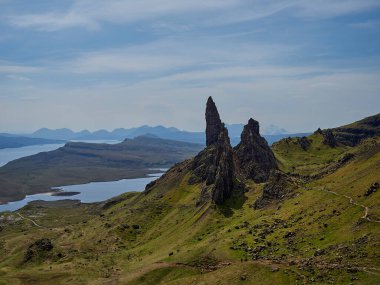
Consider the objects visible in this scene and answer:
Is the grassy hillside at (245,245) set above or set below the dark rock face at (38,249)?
above

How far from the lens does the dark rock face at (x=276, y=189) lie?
142625mm

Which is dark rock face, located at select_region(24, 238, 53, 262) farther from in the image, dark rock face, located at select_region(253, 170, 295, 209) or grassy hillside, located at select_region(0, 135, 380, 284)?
dark rock face, located at select_region(253, 170, 295, 209)

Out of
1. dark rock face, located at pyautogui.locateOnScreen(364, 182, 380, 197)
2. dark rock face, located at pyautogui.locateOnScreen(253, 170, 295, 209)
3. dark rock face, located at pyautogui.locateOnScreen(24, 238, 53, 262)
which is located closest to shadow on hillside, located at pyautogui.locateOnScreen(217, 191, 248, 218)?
dark rock face, located at pyautogui.locateOnScreen(253, 170, 295, 209)

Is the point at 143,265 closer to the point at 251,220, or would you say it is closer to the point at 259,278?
the point at 251,220

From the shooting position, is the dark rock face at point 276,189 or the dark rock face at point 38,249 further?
the dark rock face at point 38,249

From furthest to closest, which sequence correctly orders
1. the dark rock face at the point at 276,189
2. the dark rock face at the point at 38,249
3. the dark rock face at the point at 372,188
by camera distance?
1. the dark rock face at the point at 38,249
2. the dark rock face at the point at 276,189
3. the dark rock face at the point at 372,188

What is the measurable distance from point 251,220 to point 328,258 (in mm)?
49575

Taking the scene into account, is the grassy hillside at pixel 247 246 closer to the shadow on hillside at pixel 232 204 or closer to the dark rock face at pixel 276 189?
the shadow on hillside at pixel 232 204

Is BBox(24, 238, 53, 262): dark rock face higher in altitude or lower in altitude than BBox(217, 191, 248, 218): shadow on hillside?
lower

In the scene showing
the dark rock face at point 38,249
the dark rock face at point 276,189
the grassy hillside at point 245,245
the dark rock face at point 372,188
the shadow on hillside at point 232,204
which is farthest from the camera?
the dark rock face at point 38,249

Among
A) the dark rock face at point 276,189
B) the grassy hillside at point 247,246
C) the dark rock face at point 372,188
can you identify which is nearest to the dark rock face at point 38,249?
the grassy hillside at point 247,246

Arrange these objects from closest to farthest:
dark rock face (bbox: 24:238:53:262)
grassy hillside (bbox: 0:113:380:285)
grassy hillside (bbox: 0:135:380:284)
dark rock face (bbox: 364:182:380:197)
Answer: grassy hillside (bbox: 0:135:380:284), grassy hillside (bbox: 0:113:380:285), dark rock face (bbox: 364:182:380:197), dark rock face (bbox: 24:238:53:262)

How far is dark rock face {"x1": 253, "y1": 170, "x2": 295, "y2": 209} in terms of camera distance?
→ 142625mm

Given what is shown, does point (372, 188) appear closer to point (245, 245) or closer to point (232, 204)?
point (245, 245)
